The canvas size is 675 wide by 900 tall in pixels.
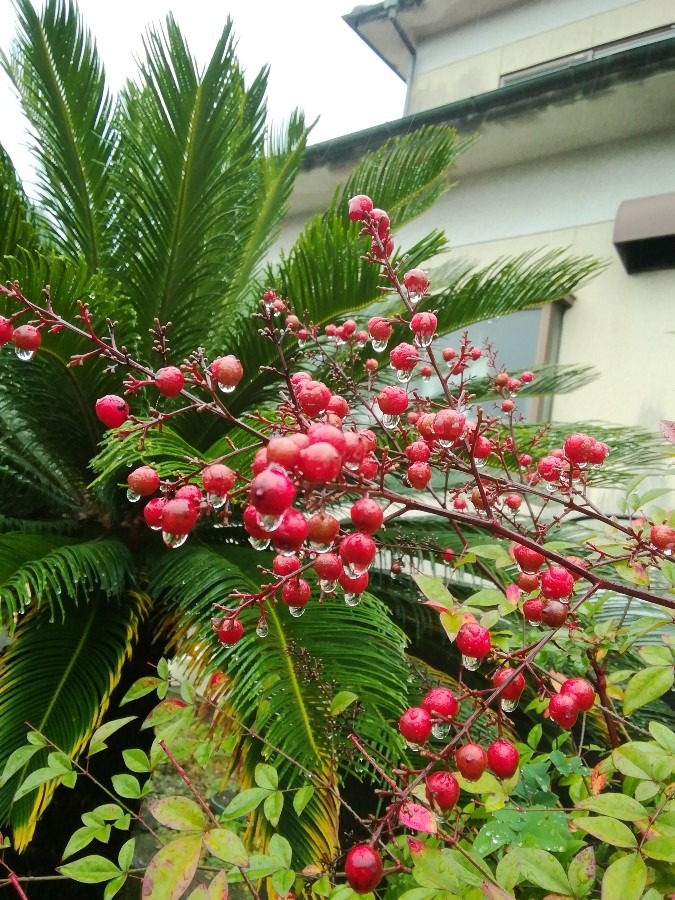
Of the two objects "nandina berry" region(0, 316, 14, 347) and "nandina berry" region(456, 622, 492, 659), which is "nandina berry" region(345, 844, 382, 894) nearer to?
"nandina berry" region(456, 622, 492, 659)

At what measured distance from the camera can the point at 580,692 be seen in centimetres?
65

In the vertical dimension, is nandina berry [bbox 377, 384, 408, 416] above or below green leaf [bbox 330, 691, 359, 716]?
above

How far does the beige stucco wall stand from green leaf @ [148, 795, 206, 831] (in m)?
4.52

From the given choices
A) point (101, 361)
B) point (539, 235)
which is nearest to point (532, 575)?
point (101, 361)

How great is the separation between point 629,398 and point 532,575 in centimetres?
259

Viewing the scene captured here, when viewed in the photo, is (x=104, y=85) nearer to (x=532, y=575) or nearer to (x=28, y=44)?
(x=28, y=44)

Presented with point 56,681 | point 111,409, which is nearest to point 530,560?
point 111,409

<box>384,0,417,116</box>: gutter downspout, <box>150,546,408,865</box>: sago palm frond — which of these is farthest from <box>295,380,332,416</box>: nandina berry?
<box>384,0,417,116</box>: gutter downspout

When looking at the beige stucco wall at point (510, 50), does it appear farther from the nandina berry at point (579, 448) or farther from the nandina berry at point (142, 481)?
the nandina berry at point (142, 481)

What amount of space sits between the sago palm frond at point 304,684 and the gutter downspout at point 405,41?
14.0ft

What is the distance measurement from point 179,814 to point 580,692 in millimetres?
412

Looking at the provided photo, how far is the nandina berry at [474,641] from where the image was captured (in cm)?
62

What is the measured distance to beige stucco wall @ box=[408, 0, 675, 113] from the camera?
3.69 m

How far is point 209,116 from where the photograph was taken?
1.82 metres
